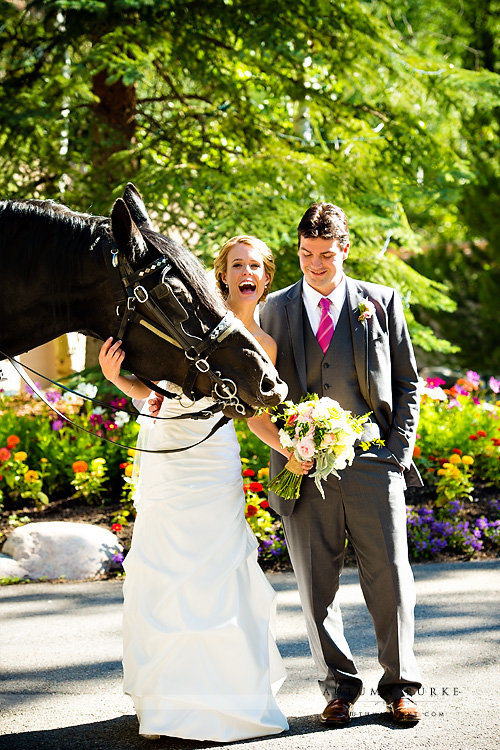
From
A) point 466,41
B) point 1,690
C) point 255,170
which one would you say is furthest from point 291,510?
point 466,41

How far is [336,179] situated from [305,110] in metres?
1.54

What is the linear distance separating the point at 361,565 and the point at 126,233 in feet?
6.19

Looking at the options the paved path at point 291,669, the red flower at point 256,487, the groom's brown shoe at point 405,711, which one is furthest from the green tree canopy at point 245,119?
the groom's brown shoe at point 405,711

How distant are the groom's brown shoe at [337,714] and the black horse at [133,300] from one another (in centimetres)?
148

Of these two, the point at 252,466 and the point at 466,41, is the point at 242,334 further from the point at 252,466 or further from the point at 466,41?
the point at 466,41

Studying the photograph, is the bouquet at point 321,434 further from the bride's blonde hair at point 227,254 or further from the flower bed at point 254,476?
the flower bed at point 254,476

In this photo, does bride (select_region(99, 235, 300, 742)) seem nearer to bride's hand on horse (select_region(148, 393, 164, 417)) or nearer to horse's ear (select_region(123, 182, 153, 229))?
bride's hand on horse (select_region(148, 393, 164, 417))

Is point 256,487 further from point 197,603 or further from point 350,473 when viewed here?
point 197,603

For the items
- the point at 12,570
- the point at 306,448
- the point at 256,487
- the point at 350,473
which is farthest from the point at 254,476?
the point at 306,448

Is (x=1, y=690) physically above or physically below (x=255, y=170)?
below

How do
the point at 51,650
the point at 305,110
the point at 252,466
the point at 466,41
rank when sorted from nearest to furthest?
Result: the point at 51,650
the point at 252,466
the point at 305,110
the point at 466,41

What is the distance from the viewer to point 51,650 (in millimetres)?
4805

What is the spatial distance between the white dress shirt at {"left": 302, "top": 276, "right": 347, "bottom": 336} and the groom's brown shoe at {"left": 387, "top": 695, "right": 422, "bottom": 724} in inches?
66.0

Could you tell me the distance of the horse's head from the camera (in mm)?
2893
